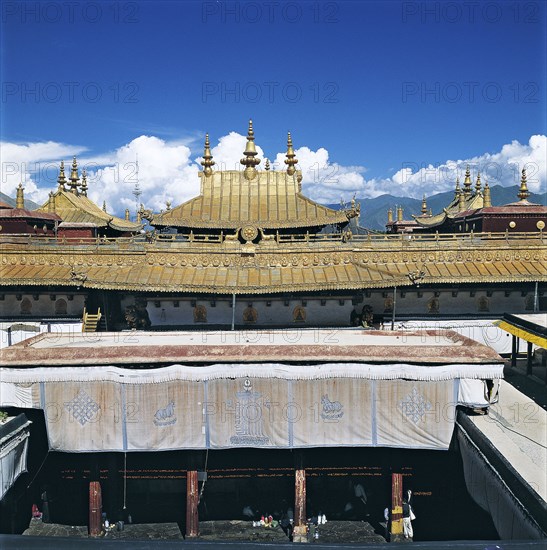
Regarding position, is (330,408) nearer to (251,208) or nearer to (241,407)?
(241,407)

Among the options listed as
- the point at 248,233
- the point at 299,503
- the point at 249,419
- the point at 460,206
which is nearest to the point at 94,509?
the point at 249,419

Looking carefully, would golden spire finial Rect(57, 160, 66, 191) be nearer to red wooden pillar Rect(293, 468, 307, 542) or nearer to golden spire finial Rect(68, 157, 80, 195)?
golden spire finial Rect(68, 157, 80, 195)

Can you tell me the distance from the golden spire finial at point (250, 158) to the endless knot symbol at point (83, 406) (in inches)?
654

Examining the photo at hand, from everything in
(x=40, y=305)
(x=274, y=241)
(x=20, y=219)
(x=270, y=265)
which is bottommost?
(x=40, y=305)

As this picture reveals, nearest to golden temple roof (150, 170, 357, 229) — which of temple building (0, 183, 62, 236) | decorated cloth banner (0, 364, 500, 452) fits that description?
decorated cloth banner (0, 364, 500, 452)

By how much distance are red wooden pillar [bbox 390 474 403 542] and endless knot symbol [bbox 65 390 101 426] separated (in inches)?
414

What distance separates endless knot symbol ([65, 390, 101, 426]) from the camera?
17125mm

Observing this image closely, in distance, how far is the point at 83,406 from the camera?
17.2 metres

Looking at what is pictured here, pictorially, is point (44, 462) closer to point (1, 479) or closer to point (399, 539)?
point (1, 479)

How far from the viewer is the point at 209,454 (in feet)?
63.5

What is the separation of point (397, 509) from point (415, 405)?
13.1 feet

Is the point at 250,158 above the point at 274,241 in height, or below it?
above

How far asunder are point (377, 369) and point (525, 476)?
205 inches

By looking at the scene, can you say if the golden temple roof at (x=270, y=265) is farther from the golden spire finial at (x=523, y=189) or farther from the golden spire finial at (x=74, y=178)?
the golden spire finial at (x=74, y=178)
